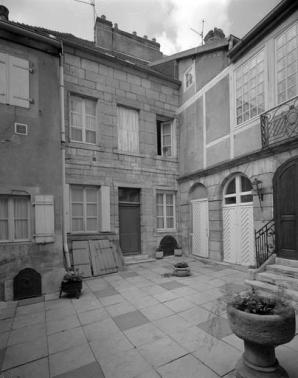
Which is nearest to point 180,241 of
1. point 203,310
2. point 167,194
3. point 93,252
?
point 167,194

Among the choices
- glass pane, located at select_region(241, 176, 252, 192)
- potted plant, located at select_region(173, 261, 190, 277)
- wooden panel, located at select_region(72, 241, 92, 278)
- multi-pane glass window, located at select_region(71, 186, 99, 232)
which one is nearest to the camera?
potted plant, located at select_region(173, 261, 190, 277)

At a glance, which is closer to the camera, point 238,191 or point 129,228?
point 238,191

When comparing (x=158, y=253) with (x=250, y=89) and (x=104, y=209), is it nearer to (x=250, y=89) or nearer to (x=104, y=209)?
(x=104, y=209)

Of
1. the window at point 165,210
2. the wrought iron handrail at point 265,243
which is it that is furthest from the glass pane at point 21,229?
the wrought iron handrail at point 265,243

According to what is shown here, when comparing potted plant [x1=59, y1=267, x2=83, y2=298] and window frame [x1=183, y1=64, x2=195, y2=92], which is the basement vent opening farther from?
window frame [x1=183, y1=64, x2=195, y2=92]

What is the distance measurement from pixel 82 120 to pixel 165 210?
4632 mm

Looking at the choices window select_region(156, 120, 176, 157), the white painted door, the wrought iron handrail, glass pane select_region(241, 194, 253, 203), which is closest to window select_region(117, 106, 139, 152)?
window select_region(156, 120, 176, 157)

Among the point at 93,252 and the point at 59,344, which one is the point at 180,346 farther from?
the point at 93,252

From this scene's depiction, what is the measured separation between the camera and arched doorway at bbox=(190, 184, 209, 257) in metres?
8.18

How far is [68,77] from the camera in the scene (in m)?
7.41

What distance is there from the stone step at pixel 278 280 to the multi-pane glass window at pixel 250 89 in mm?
4262

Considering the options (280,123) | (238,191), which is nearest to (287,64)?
(280,123)

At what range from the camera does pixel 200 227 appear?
8.45m

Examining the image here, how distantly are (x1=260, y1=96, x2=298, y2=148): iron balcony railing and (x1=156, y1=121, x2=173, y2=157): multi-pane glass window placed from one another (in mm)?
4238
